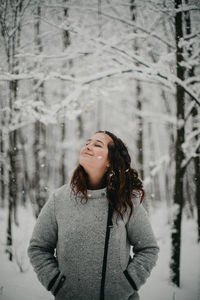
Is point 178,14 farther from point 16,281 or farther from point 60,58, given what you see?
point 16,281

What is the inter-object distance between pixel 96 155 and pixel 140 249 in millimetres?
956

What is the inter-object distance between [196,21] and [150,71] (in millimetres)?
1460

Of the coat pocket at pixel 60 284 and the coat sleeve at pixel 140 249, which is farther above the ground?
the coat sleeve at pixel 140 249

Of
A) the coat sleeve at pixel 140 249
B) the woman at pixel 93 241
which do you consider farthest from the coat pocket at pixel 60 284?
the coat sleeve at pixel 140 249

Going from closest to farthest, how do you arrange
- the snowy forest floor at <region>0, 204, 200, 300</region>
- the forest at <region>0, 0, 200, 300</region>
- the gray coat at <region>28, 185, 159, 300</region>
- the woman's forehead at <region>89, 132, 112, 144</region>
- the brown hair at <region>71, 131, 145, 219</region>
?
the gray coat at <region>28, 185, 159, 300</region>
the brown hair at <region>71, 131, 145, 219</region>
the woman's forehead at <region>89, 132, 112, 144</region>
the forest at <region>0, 0, 200, 300</region>
the snowy forest floor at <region>0, 204, 200, 300</region>

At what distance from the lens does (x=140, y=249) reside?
1.64 meters

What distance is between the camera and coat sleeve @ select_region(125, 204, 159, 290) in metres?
1.53

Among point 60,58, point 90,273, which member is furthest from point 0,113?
point 90,273

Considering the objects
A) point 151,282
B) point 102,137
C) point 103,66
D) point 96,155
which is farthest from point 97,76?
point 151,282

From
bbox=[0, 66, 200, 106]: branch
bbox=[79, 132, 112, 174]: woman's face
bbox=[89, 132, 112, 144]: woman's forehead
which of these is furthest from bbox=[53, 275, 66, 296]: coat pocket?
bbox=[0, 66, 200, 106]: branch

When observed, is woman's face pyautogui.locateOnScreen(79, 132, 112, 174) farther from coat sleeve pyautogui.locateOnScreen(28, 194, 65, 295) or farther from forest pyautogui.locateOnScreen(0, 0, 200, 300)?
forest pyautogui.locateOnScreen(0, 0, 200, 300)

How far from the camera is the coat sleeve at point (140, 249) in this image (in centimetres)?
153

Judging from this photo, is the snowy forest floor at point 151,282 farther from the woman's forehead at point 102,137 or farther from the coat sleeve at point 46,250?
the woman's forehead at point 102,137

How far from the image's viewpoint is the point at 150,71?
309 cm
